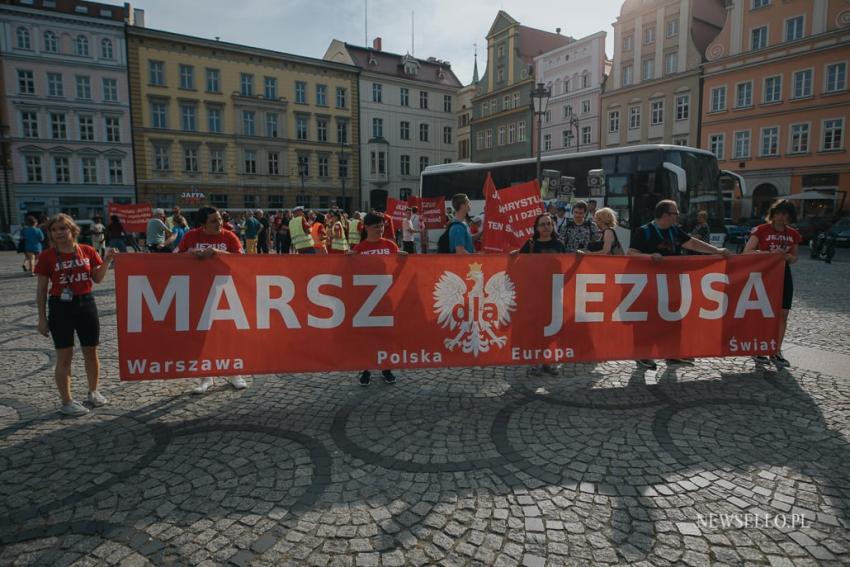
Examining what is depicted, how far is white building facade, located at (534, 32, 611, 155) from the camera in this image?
45.8m

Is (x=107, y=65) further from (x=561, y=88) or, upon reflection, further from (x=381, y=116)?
(x=561, y=88)

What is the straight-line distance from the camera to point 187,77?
1806 inches

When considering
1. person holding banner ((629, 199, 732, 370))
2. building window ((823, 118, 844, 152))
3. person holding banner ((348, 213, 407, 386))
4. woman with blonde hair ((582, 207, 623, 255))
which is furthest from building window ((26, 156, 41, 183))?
building window ((823, 118, 844, 152))

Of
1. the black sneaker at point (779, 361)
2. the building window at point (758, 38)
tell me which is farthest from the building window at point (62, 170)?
the building window at point (758, 38)

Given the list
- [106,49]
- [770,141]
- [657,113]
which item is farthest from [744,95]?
[106,49]

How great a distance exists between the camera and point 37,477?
359 centimetres

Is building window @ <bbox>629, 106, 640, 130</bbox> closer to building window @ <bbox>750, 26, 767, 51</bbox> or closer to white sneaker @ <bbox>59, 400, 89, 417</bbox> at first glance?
building window @ <bbox>750, 26, 767, 51</bbox>

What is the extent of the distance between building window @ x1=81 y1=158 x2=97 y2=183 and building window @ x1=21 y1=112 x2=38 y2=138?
3939 mm

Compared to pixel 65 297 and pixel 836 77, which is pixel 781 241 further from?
pixel 836 77

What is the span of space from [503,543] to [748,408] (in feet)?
10.5

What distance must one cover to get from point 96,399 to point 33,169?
1920 inches

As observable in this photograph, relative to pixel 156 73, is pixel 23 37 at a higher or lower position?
higher

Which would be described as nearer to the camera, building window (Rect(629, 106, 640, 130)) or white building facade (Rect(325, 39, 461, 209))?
building window (Rect(629, 106, 640, 130))

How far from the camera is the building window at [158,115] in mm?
45375
